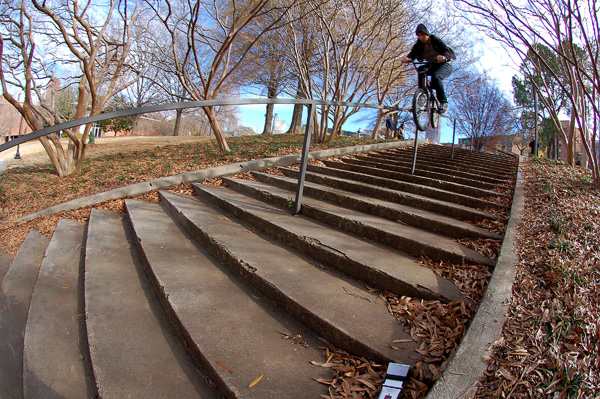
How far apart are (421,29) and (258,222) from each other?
13.9 ft

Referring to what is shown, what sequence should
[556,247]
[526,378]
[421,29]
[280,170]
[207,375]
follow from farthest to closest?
[280,170], [421,29], [556,247], [207,375], [526,378]

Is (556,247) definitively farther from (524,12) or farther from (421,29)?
(524,12)

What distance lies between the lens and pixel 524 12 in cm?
560

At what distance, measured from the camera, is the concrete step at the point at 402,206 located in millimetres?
3262

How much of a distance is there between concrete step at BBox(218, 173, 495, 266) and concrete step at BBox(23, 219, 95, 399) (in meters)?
2.39

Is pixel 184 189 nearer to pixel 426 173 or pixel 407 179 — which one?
pixel 407 179

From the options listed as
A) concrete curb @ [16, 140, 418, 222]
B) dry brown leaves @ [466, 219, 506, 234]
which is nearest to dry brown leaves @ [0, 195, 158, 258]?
concrete curb @ [16, 140, 418, 222]

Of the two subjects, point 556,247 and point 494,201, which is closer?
point 556,247

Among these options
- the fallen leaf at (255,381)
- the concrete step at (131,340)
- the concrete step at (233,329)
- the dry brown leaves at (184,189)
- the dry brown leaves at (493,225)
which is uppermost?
the dry brown leaves at (493,225)

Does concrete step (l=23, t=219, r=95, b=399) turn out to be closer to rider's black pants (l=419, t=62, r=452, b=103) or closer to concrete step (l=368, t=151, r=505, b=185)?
concrete step (l=368, t=151, r=505, b=185)

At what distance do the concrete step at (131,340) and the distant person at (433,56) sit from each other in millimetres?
5217

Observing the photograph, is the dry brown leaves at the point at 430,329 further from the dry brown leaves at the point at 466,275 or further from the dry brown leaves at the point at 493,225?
the dry brown leaves at the point at 493,225

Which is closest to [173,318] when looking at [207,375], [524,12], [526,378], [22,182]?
[207,375]

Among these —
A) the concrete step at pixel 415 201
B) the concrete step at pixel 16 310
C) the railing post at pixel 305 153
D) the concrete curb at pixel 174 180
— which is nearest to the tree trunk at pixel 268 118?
the concrete curb at pixel 174 180
